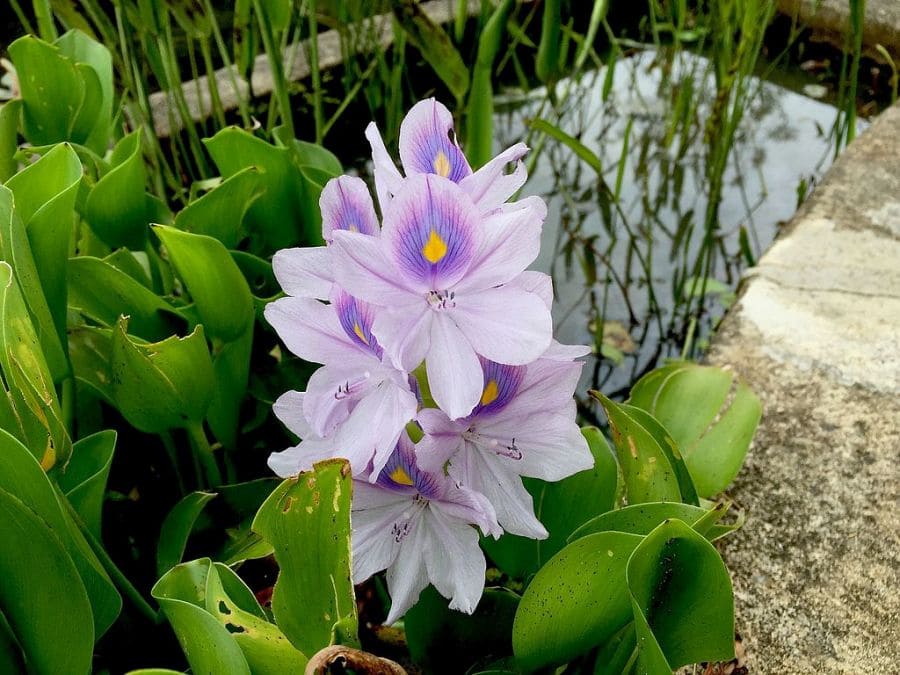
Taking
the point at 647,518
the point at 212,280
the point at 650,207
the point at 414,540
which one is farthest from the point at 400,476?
the point at 650,207

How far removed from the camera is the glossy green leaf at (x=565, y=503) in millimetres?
646

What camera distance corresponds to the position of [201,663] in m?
0.47

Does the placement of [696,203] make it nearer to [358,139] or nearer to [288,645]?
[358,139]

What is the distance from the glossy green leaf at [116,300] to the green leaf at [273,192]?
0.16m

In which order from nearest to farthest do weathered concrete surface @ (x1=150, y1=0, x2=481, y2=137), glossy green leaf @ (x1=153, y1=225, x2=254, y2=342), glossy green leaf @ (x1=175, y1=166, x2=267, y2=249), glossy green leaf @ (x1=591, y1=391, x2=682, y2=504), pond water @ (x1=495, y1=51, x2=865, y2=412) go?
glossy green leaf @ (x1=591, y1=391, x2=682, y2=504), glossy green leaf @ (x1=153, y1=225, x2=254, y2=342), glossy green leaf @ (x1=175, y1=166, x2=267, y2=249), pond water @ (x1=495, y1=51, x2=865, y2=412), weathered concrete surface @ (x1=150, y1=0, x2=481, y2=137)

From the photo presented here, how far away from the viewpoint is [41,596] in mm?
474

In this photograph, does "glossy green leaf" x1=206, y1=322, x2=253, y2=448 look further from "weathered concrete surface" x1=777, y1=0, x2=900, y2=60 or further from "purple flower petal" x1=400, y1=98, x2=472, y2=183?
"weathered concrete surface" x1=777, y1=0, x2=900, y2=60

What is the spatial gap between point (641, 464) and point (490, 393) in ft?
0.47

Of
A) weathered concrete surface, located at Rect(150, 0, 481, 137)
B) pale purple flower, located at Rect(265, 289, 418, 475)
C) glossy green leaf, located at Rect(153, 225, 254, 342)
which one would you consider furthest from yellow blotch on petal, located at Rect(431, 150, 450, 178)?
weathered concrete surface, located at Rect(150, 0, 481, 137)

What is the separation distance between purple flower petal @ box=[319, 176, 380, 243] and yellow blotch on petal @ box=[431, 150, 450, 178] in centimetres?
5

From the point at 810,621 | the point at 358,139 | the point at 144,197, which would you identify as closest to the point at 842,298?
the point at 810,621

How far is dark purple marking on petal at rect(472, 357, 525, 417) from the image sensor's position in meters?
0.48

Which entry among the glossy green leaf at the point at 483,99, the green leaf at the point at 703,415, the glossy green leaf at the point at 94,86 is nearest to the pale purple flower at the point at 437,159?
the green leaf at the point at 703,415

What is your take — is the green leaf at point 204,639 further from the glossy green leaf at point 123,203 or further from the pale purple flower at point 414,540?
the glossy green leaf at point 123,203
